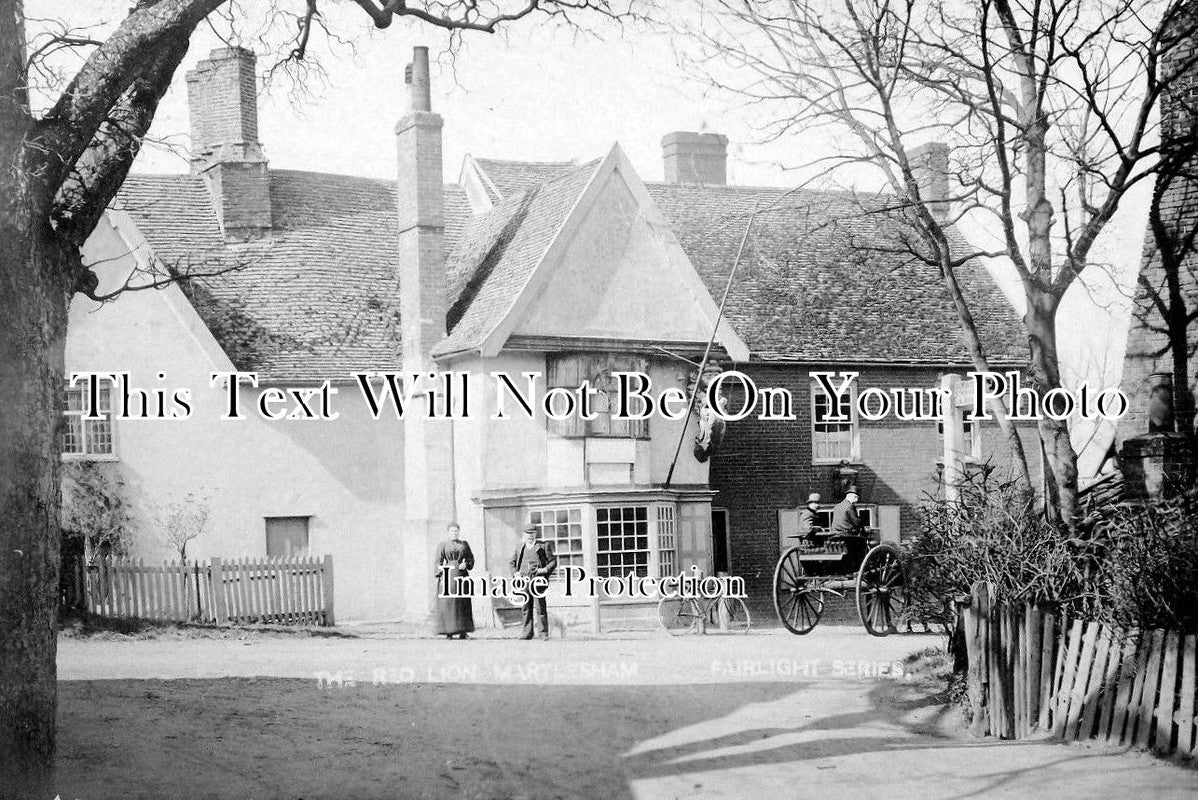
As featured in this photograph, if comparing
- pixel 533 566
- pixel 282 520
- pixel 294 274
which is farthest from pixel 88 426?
pixel 533 566

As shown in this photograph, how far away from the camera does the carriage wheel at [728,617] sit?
25.3 metres

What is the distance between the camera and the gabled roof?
32000mm

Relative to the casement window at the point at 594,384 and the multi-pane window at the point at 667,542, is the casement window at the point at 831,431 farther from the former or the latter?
the casement window at the point at 594,384

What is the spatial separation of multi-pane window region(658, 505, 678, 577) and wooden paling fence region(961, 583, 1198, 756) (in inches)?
479

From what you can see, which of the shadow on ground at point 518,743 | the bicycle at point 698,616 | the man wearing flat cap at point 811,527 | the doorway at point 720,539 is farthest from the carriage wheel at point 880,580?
the doorway at point 720,539

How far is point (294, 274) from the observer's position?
29953mm

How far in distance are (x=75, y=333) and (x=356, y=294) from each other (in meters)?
6.11

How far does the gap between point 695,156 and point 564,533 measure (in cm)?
1477

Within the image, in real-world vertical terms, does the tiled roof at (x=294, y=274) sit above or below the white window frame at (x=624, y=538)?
above

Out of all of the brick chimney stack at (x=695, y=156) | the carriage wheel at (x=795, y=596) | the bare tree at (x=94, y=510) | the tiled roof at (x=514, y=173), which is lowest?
the carriage wheel at (x=795, y=596)

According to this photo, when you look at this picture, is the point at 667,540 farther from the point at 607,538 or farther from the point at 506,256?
the point at 506,256

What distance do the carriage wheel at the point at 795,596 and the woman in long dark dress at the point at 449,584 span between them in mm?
5347

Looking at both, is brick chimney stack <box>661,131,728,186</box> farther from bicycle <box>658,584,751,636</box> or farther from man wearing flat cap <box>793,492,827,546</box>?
man wearing flat cap <box>793,492,827,546</box>

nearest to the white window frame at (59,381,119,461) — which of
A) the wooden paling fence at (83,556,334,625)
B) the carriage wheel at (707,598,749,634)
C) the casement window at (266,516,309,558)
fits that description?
the wooden paling fence at (83,556,334,625)
